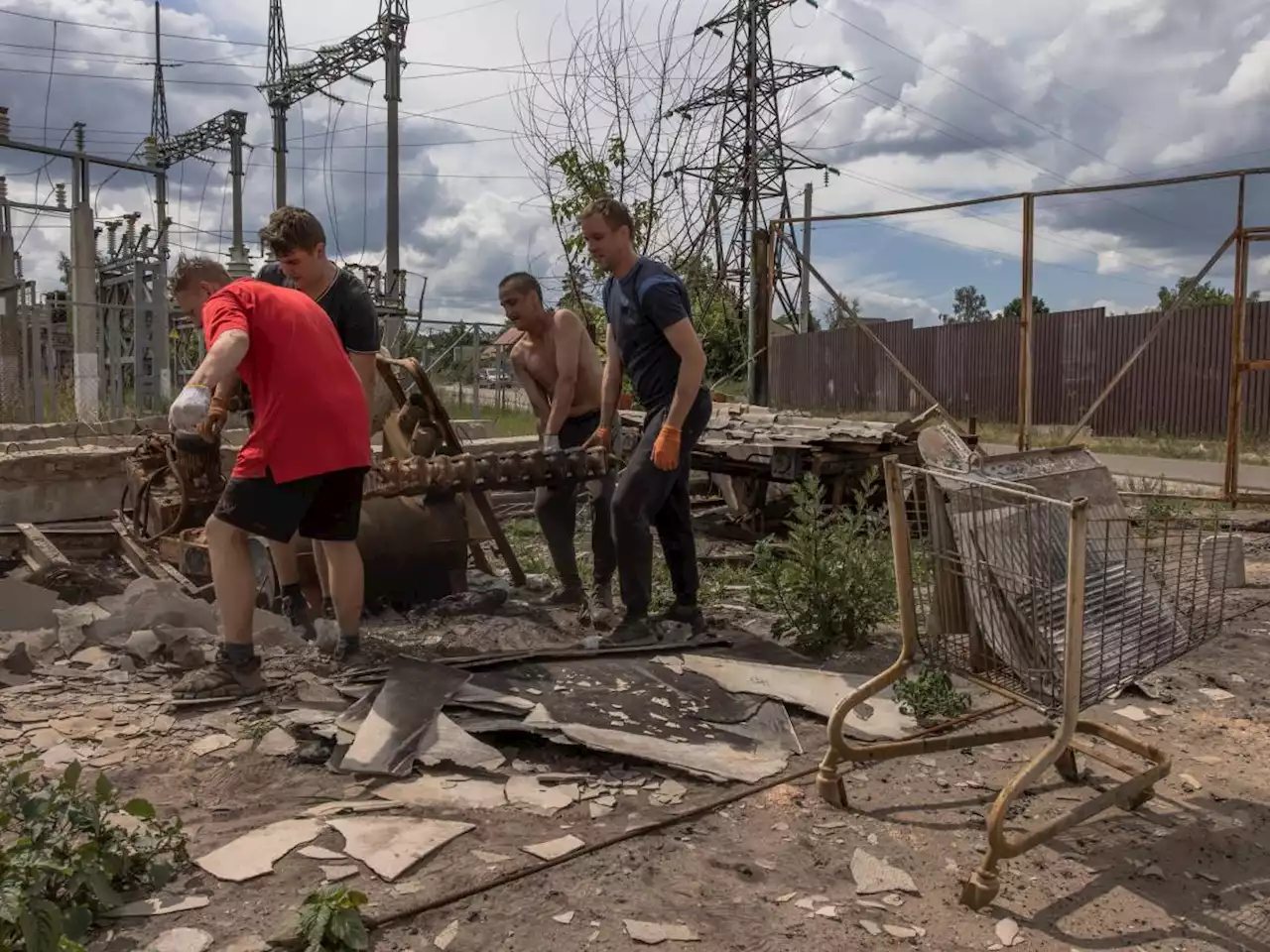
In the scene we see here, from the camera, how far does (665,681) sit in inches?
158

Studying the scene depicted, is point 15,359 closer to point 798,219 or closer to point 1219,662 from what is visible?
point 798,219

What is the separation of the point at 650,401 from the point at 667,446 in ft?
1.27

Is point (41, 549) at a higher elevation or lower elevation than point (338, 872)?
higher

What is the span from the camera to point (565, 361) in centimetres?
529

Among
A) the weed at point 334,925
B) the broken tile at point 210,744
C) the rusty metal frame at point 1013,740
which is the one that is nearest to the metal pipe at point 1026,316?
the rusty metal frame at point 1013,740

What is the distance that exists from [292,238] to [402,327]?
41.5ft

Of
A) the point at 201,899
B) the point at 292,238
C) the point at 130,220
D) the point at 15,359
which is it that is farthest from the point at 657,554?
the point at 130,220

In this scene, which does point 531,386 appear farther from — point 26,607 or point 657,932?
point 657,932

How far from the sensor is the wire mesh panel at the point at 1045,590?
2.72 metres

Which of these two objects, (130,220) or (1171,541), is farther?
(130,220)

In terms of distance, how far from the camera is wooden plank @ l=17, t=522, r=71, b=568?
5.69m

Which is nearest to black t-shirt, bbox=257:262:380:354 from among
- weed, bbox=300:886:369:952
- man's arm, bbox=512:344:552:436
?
man's arm, bbox=512:344:552:436

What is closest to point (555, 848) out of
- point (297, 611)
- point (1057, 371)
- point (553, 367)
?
point (297, 611)

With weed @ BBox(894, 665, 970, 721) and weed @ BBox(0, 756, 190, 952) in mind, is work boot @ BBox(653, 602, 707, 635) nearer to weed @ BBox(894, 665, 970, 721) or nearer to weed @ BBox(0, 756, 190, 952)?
weed @ BBox(894, 665, 970, 721)
